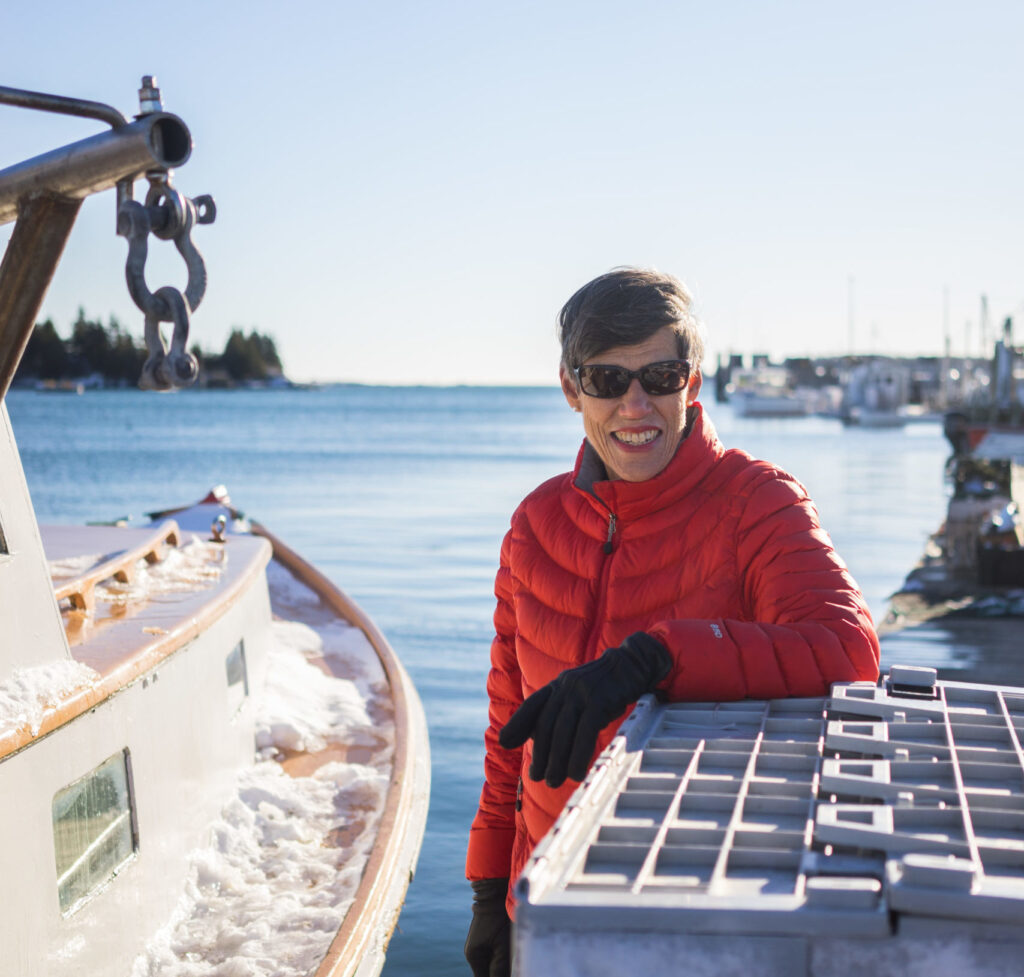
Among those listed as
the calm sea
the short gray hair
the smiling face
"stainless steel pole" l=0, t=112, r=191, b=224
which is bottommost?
the calm sea

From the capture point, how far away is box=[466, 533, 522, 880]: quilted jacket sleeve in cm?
291

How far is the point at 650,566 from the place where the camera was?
249 cm

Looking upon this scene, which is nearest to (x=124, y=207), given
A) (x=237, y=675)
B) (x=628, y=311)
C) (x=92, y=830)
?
(x=628, y=311)

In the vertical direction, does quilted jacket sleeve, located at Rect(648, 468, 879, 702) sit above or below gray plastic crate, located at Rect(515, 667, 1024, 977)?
above

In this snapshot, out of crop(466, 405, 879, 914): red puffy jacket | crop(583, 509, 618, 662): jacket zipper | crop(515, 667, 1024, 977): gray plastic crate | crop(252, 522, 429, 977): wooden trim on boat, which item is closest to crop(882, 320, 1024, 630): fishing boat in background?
crop(252, 522, 429, 977): wooden trim on boat

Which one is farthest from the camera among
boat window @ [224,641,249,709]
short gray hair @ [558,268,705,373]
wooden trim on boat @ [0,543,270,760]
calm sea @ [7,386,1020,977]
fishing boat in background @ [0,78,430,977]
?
calm sea @ [7,386,1020,977]

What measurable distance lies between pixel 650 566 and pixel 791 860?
1059 millimetres

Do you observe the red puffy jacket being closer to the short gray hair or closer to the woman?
the woman

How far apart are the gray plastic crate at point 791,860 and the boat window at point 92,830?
3000mm

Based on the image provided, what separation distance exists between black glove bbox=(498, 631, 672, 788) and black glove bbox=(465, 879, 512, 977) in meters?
1.08

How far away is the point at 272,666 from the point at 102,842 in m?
4.12

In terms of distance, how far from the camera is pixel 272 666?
8633 millimetres

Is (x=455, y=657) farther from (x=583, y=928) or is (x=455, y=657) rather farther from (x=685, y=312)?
(x=583, y=928)

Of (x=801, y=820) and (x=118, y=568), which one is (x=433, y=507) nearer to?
(x=118, y=568)
